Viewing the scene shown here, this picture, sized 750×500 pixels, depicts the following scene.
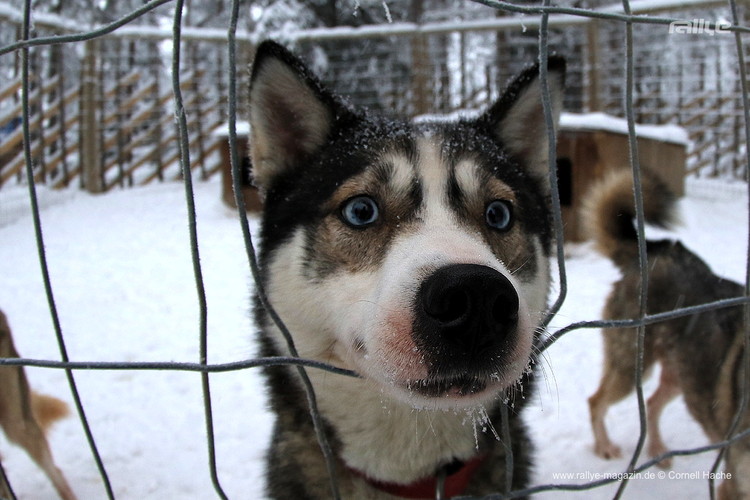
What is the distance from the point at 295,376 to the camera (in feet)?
5.31

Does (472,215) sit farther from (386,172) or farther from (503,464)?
(503,464)

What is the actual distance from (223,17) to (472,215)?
12.6 m

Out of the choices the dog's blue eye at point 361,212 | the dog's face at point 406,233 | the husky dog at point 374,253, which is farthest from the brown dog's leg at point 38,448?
the dog's blue eye at point 361,212

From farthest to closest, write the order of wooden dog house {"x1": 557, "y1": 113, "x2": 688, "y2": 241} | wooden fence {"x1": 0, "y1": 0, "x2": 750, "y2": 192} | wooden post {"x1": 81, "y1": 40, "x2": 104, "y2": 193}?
wooden post {"x1": 81, "y1": 40, "x2": 104, "y2": 193}
wooden fence {"x1": 0, "y1": 0, "x2": 750, "y2": 192}
wooden dog house {"x1": 557, "y1": 113, "x2": 688, "y2": 241}

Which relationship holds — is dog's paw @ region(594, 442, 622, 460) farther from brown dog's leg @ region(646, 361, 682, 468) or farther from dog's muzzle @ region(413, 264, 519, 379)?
dog's muzzle @ region(413, 264, 519, 379)

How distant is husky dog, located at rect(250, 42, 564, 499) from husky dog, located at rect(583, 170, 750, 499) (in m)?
1.06

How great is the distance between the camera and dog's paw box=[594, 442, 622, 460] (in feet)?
8.57

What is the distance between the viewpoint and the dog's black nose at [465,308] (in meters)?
0.97

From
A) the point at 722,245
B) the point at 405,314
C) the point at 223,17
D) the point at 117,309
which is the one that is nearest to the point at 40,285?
the point at 117,309

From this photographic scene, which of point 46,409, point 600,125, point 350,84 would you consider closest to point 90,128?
point 350,84

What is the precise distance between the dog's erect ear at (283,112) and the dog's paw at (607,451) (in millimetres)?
2082

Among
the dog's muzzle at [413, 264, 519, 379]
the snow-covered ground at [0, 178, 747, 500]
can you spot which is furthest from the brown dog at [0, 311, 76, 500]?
the dog's muzzle at [413, 264, 519, 379]

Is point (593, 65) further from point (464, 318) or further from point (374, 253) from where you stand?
point (464, 318)

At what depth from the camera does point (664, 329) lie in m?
2.57
